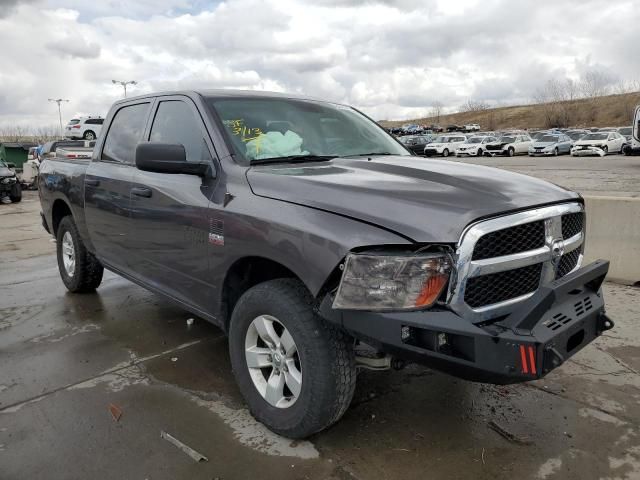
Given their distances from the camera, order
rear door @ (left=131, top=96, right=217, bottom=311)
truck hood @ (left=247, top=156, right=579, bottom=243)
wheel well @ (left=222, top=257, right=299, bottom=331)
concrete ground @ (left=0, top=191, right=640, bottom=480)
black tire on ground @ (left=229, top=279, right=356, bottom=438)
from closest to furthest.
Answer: truck hood @ (left=247, top=156, right=579, bottom=243)
black tire on ground @ (left=229, top=279, right=356, bottom=438)
concrete ground @ (left=0, top=191, right=640, bottom=480)
wheel well @ (left=222, top=257, right=299, bottom=331)
rear door @ (left=131, top=96, right=217, bottom=311)

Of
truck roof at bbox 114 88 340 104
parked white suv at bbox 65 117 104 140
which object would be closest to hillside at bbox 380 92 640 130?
parked white suv at bbox 65 117 104 140

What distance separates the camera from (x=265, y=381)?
2975 mm

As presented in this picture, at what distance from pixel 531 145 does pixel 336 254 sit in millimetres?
37592

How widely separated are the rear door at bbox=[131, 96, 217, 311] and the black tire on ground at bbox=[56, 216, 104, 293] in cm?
154

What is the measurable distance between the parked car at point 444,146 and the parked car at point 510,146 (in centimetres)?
257

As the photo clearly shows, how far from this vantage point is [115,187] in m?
4.20

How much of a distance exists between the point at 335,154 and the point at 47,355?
264 cm

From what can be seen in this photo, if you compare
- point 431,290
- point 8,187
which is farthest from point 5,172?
point 431,290

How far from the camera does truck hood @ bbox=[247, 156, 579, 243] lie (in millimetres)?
2320

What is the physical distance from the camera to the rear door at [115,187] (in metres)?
4.12

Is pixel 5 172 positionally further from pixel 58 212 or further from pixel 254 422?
pixel 254 422

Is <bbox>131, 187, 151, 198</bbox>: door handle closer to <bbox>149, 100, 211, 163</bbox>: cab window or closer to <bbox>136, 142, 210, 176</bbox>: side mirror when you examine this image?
<bbox>149, 100, 211, 163</bbox>: cab window

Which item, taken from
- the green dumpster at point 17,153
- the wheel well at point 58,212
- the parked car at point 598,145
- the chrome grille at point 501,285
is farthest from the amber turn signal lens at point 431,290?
the green dumpster at point 17,153

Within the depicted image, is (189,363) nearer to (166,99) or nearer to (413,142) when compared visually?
(166,99)
